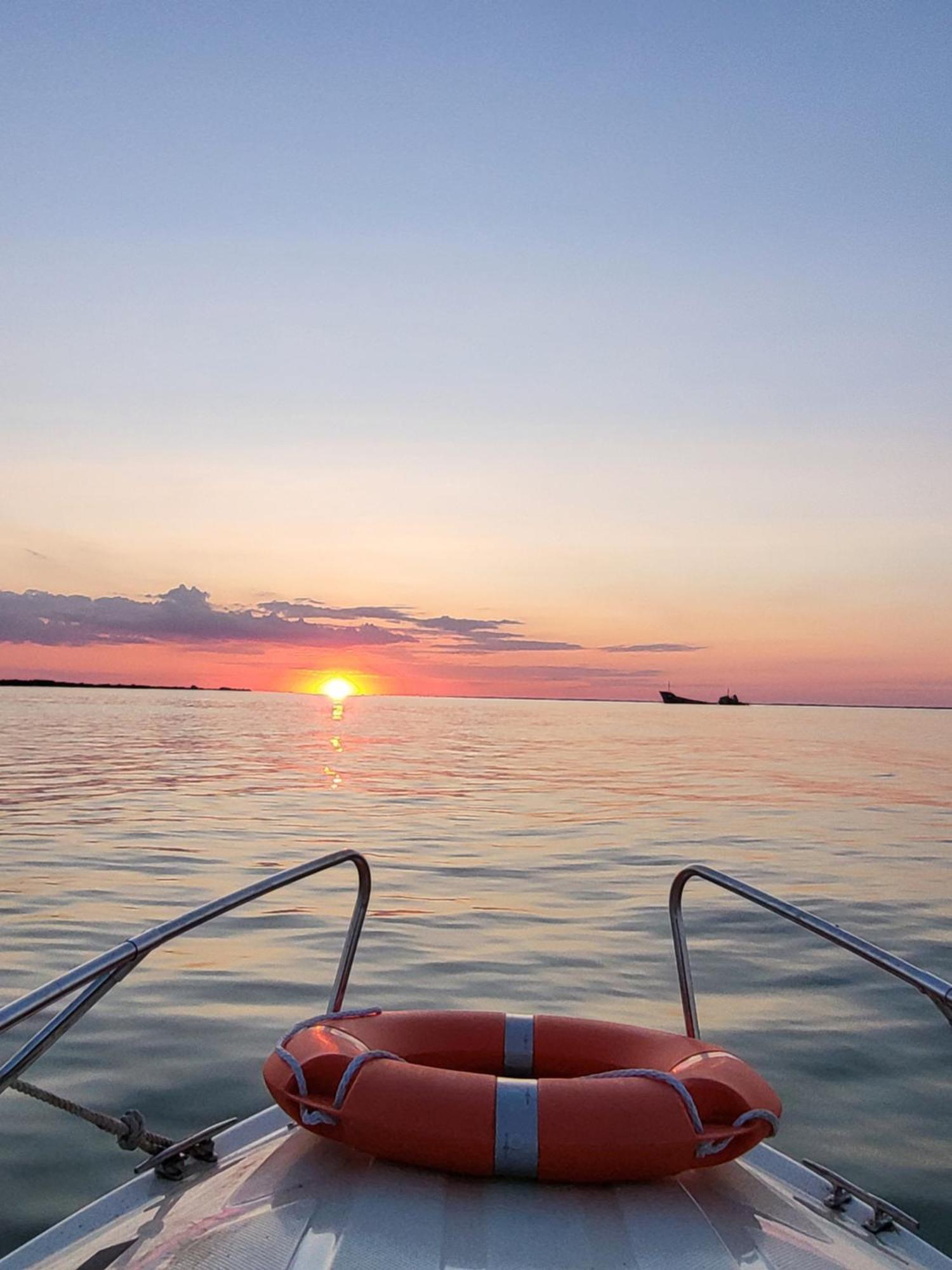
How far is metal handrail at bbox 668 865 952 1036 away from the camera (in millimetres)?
2768

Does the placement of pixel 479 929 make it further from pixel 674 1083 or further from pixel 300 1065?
pixel 674 1083

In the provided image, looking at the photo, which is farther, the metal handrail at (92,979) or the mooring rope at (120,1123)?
the mooring rope at (120,1123)

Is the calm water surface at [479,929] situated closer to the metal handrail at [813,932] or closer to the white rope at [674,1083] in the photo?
the metal handrail at [813,932]

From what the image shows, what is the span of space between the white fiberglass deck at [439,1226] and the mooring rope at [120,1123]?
185 mm

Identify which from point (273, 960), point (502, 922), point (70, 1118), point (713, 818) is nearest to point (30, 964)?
point (273, 960)

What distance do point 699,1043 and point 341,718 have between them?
257ft

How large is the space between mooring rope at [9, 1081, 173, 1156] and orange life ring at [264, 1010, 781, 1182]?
0.55 metres

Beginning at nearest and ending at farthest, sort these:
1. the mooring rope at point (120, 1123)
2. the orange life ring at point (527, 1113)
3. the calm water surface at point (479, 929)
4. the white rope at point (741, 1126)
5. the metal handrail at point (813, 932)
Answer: the orange life ring at point (527, 1113), the white rope at point (741, 1126), the metal handrail at point (813, 932), the mooring rope at point (120, 1123), the calm water surface at point (479, 929)

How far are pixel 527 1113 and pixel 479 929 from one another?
619 cm

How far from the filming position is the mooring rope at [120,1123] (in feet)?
9.80

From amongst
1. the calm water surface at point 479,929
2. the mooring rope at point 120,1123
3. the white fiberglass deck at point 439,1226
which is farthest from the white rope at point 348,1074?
the calm water surface at point 479,929

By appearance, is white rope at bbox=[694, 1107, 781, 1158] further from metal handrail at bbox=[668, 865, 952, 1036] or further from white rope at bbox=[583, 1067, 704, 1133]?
metal handrail at bbox=[668, 865, 952, 1036]

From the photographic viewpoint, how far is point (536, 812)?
16.6 m

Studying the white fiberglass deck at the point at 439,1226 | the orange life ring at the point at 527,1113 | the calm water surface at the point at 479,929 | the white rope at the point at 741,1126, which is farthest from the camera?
the calm water surface at the point at 479,929
